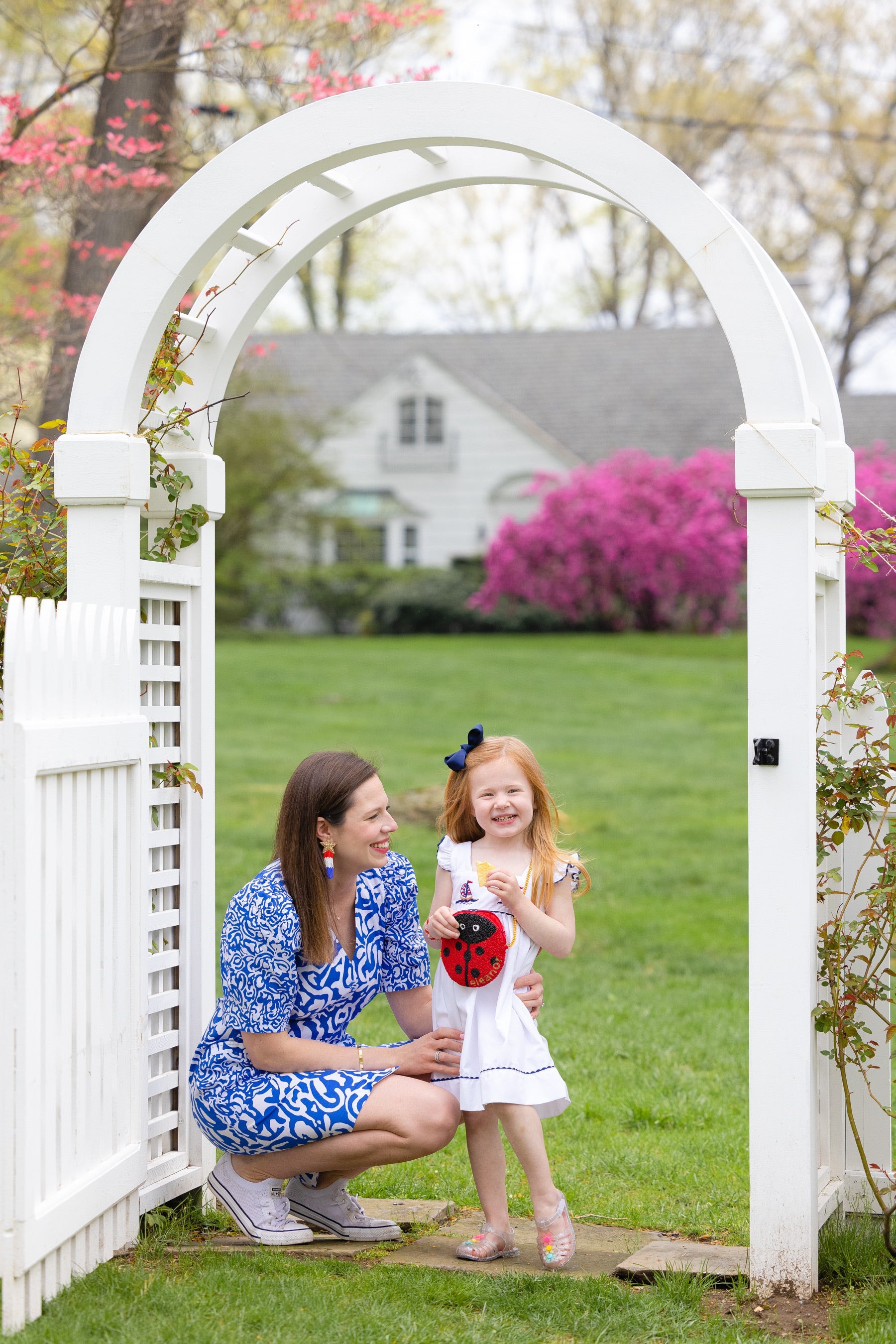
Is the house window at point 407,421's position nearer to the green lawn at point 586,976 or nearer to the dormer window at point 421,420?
the dormer window at point 421,420

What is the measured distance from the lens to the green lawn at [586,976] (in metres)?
2.84

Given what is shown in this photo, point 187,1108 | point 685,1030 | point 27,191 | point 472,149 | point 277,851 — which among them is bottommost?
point 685,1030

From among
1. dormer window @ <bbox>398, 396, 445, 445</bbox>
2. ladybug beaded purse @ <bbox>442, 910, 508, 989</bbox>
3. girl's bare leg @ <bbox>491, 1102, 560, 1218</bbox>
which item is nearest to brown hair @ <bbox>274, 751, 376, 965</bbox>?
ladybug beaded purse @ <bbox>442, 910, 508, 989</bbox>

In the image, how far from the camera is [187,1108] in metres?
3.56

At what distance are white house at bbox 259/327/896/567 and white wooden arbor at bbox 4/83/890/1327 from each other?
20.4 metres

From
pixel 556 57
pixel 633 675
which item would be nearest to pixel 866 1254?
pixel 633 675

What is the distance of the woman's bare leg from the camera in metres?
3.20

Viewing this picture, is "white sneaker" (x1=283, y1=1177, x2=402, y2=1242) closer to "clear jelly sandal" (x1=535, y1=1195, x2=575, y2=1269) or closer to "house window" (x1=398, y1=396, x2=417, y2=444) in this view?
"clear jelly sandal" (x1=535, y1=1195, x2=575, y2=1269)

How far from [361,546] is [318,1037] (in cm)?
2173

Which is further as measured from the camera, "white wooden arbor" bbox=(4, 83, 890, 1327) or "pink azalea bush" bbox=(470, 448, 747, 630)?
"pink azalea bush" bbox=(470, 448, 747, 630)

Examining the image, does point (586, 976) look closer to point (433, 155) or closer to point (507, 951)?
point (507, 951)

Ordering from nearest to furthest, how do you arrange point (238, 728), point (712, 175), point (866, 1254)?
point (866, 1254) < point (238, 728) < point (712, 175)

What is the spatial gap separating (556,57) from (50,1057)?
23.5 meters

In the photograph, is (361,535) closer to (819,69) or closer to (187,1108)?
(819,69)
